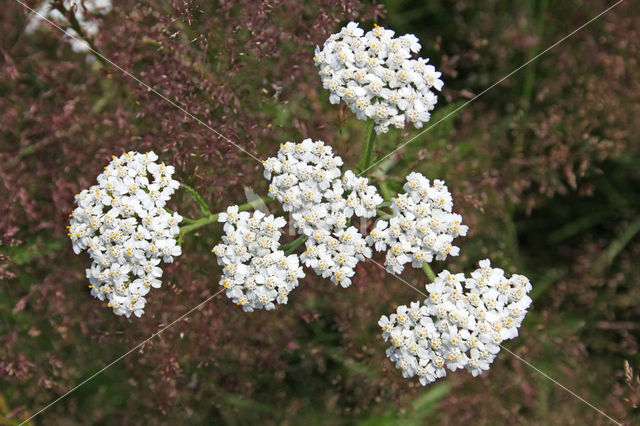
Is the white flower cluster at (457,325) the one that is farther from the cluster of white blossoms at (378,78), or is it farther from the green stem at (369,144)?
the cluster of white blossoms at (378,78)

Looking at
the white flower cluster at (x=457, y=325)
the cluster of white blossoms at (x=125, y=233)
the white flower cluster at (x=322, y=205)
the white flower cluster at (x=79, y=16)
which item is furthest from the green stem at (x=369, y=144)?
the white flower cluster at (x=79, y=16)

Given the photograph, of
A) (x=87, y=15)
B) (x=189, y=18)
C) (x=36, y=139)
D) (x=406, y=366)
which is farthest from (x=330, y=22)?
(x=36, y=139)

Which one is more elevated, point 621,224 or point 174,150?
point 174,150

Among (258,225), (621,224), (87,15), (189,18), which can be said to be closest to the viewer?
(258,225)

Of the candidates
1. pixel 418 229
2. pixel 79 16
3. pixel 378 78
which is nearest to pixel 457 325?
pixel 418 229

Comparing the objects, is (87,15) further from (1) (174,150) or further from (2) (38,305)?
(2) (38,305)

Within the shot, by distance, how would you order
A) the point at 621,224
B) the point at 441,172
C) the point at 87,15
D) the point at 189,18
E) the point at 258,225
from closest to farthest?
the point at 258,225 → the point at 189,18 → the point at 87,15 → the point at 441,172 → the point at 621,224

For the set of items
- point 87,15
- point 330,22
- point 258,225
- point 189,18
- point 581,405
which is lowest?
point 581,405
